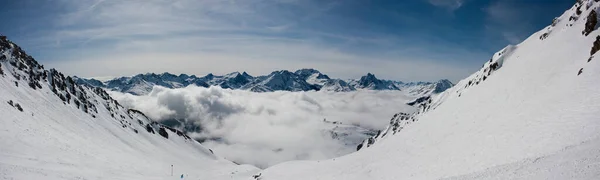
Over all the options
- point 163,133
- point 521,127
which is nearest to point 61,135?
point 521,127

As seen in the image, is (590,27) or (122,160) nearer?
(590,27)

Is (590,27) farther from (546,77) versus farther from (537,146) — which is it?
(537,146)

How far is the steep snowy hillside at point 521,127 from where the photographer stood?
25.0 meters

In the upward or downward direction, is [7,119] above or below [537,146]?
above

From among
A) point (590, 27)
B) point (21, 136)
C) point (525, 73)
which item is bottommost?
point (21, 136)

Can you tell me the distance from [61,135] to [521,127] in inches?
3271

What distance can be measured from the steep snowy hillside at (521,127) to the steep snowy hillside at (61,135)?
108 ft

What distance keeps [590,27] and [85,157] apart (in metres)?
86.2

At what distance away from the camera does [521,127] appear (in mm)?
35719

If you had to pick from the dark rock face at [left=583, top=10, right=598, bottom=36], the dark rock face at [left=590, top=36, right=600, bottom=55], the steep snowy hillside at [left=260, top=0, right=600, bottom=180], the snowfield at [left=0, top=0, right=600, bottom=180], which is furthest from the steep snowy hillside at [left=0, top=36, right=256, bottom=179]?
the dark rock face at [left=583, top=10, right=598, bottom=36]

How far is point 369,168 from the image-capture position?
50.4 metres

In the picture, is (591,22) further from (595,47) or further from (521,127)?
(521,127)

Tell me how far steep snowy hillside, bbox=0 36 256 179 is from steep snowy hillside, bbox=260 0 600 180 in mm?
33040

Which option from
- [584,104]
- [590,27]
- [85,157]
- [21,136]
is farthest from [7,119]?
[590,27]
